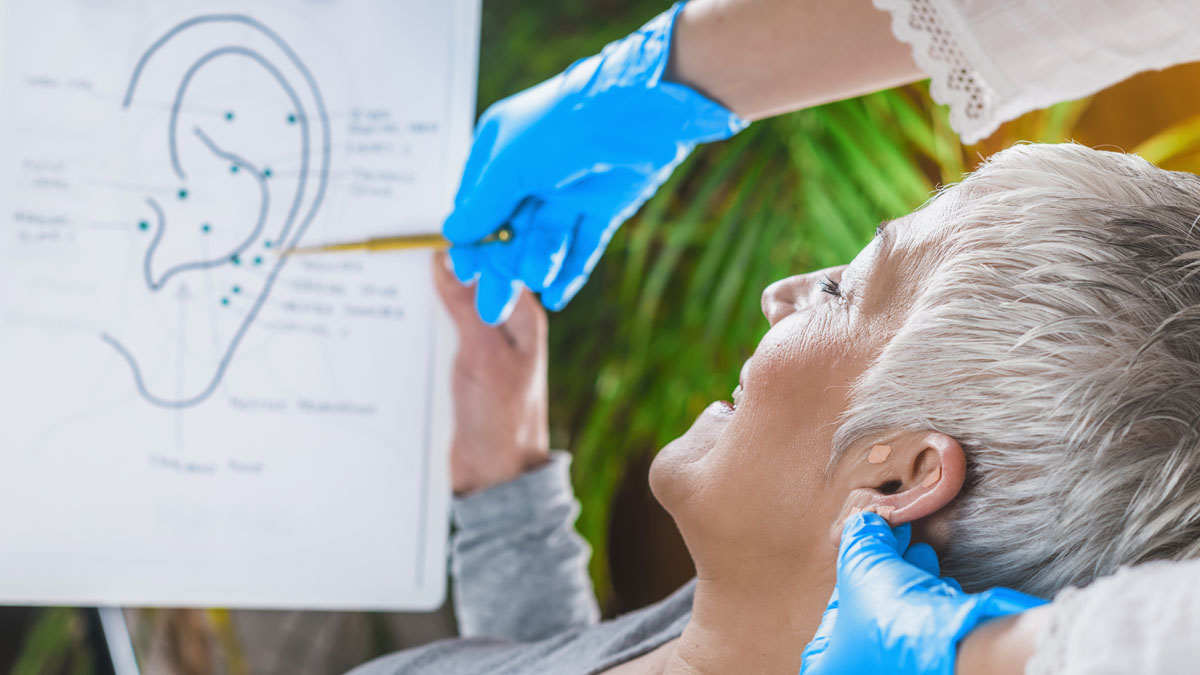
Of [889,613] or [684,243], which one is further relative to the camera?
[684,243]

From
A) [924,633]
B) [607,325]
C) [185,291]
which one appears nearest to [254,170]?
[185,291]

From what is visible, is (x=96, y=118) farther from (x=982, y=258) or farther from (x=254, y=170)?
(x=982, y=258)

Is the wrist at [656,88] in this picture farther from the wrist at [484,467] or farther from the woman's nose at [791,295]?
the wrist at [484,467]

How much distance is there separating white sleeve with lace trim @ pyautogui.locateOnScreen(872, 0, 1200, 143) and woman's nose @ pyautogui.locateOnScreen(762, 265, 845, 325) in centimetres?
22

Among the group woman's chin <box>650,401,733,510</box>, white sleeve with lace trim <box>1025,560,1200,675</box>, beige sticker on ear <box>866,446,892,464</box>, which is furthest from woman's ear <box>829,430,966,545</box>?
white sleeve with lace trim <box>1025,560,1200,675</box>

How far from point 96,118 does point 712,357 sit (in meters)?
0.94

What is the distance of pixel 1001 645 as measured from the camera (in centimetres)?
46

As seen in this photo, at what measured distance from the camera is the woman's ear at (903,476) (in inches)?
27.0

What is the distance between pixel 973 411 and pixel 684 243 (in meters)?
0.84

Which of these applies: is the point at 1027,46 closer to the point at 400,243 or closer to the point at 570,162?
the point at 570,162

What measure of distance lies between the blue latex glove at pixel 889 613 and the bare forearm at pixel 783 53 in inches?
20.9

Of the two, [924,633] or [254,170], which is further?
[254,170]

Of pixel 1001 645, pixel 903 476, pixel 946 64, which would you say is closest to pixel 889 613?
pixel 1001 645

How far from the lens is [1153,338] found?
64 cm
